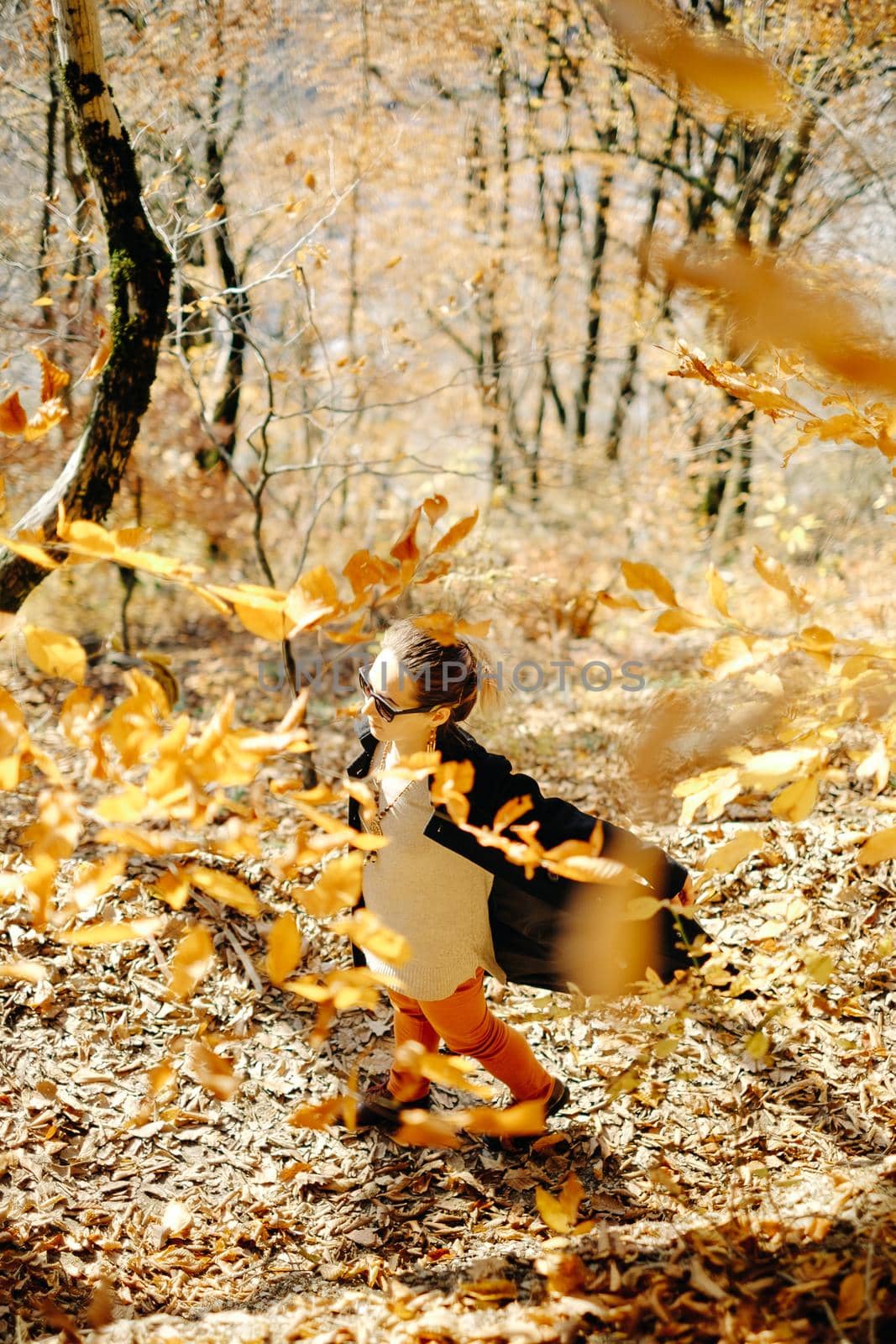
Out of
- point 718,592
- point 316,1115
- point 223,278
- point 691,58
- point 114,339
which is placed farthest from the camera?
point 223,278

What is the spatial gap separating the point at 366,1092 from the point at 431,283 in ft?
27.2

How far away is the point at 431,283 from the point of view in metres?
8.60

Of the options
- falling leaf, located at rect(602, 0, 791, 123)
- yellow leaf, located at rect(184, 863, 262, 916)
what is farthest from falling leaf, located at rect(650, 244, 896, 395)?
yellow leaf, located at rect(184, 863, 262, 916)

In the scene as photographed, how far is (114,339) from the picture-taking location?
271 cm

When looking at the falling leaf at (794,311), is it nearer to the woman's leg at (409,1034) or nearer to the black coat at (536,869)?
the black coat at (536,869)

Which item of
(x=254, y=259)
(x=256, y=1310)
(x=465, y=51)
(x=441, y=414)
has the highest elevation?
(x=465, y=51)

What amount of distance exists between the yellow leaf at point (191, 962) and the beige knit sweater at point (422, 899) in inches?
29.2

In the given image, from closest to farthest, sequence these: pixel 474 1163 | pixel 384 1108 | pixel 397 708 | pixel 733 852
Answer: pixel 733 852, pixel 397 708, pixel 474 1163, pixel 384 1108

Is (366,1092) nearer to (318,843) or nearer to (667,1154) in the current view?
(667,1154)

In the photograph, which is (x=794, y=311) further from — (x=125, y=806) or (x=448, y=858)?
(x=448, y=858)

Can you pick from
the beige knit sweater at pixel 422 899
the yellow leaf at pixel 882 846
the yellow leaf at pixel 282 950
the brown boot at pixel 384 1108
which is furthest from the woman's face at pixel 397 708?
the brown boot at pixel 384 1108

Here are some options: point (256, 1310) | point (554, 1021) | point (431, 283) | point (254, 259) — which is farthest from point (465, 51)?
point (256, 1310)

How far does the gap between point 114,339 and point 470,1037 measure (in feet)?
8.19

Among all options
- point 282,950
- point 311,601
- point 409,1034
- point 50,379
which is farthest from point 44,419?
point 409,1034
